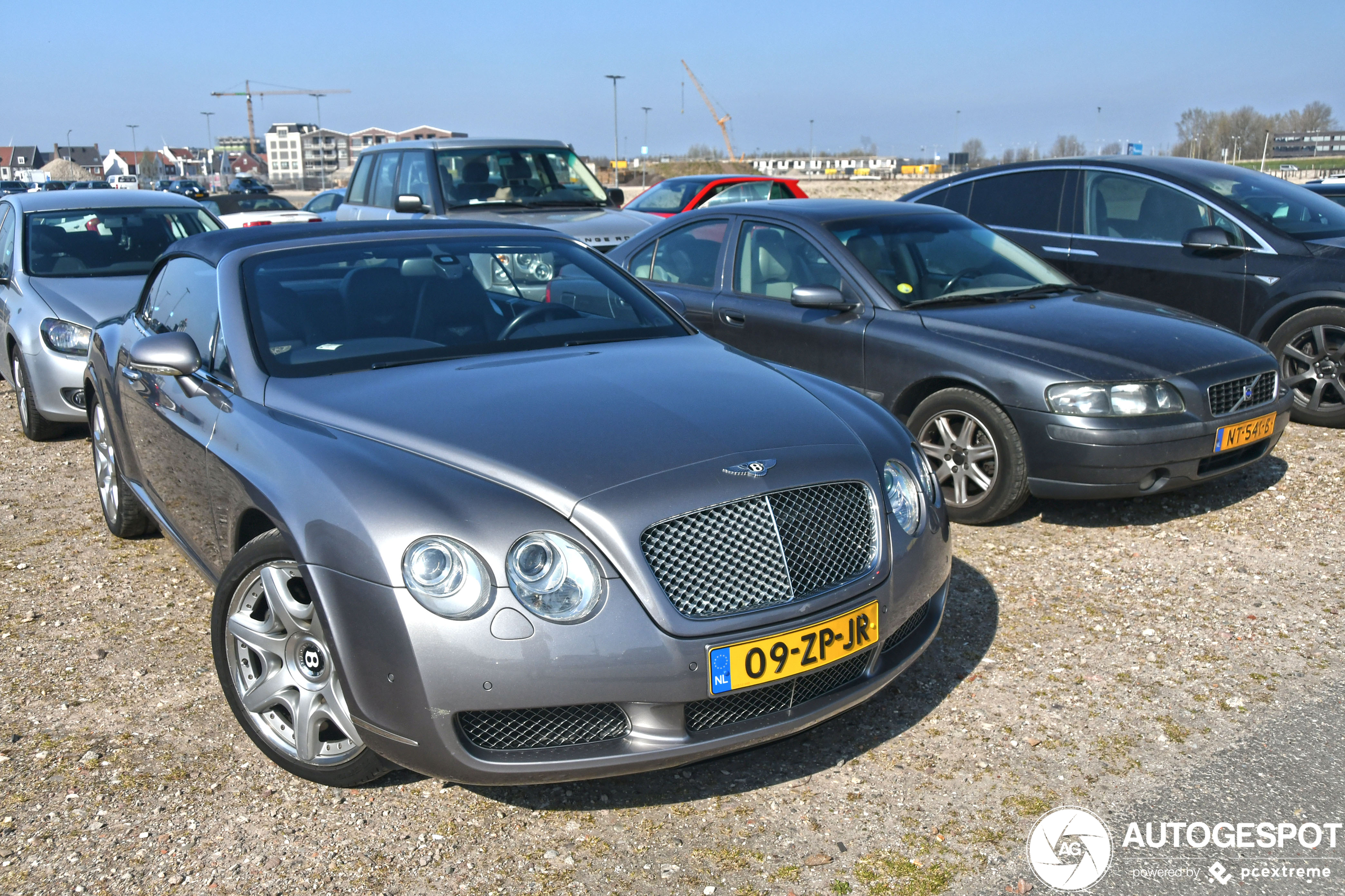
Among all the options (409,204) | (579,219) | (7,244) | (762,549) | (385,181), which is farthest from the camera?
(385,181)

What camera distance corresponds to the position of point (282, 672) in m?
3.05

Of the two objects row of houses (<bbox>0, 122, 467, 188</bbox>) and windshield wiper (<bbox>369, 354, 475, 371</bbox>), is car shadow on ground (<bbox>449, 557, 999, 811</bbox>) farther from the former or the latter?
row of houses (<bbox>0, 122, 467, 188</bbox>)

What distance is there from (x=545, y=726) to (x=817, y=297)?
3.38m

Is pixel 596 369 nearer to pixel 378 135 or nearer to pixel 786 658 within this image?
pixel 786 658

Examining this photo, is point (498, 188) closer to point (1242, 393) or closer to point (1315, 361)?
point (1315, 361)

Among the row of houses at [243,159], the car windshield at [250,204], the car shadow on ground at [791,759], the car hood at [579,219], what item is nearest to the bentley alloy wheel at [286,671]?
the car shadow on ground at [791,759]

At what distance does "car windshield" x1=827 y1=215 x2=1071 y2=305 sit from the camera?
5820mm

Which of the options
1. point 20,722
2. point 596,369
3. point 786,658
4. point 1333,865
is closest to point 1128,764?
point 1333,865

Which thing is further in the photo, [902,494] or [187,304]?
[187,304]

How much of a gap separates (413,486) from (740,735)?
104cm

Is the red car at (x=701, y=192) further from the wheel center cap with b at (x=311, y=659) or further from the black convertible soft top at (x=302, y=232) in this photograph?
the wheel center cap with b at (x=311, y=659)

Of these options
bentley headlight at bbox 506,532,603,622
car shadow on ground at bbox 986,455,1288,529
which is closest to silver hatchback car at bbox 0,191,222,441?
bentley headlight at bbox 506,532,603,622

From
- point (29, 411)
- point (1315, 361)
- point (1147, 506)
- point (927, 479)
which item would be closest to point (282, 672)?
point (927, 479)

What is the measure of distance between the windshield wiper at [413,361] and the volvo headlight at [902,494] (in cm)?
145
